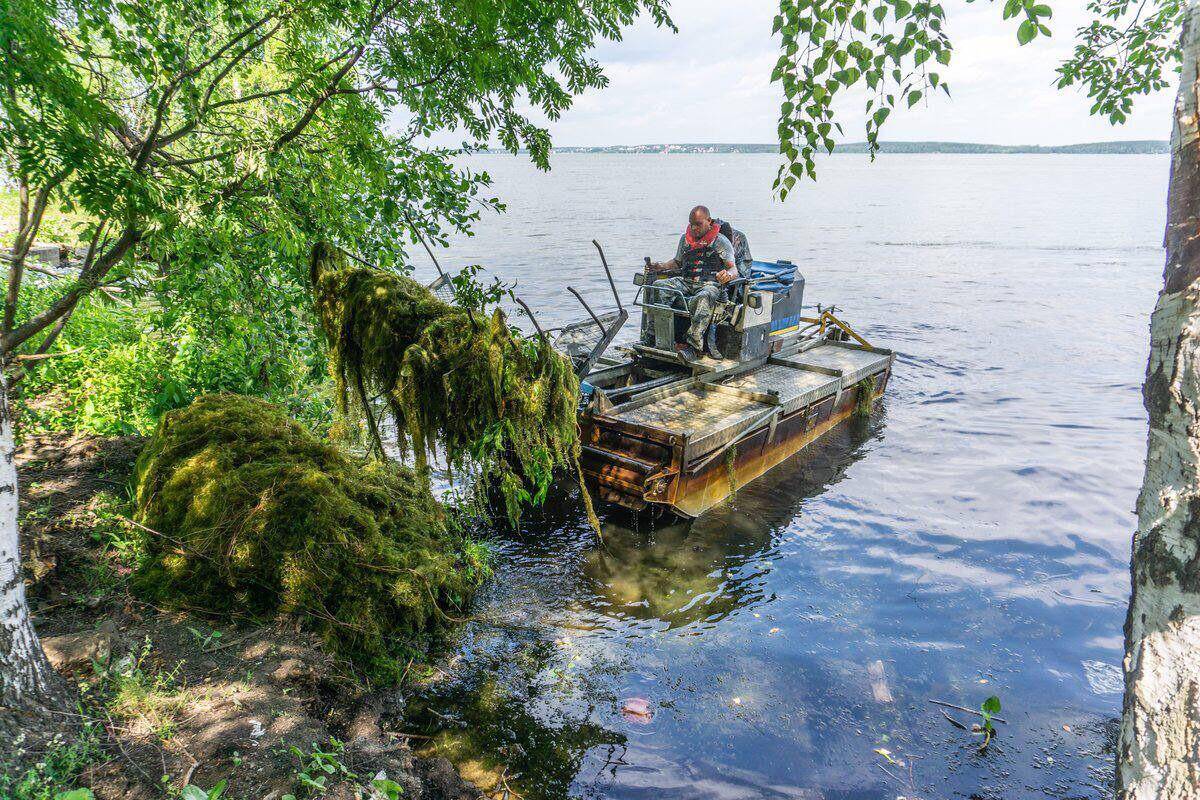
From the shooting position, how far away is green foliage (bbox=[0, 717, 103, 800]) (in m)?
2.69

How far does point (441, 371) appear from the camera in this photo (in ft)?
16.3

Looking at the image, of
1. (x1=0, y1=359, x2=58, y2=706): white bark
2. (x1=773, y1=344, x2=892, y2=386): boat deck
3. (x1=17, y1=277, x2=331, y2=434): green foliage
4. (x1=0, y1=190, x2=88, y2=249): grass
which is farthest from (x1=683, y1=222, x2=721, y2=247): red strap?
(x1=0, y1=359, x2=58, y2=706): white bark

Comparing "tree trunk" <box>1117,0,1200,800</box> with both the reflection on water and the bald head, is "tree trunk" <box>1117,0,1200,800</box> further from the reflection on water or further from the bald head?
the bald head

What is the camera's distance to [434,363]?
4941 millimetres

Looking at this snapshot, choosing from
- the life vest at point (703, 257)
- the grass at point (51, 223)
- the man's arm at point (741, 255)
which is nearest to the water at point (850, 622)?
the man's arm at point (741, 255)

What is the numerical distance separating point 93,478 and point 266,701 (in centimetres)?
362

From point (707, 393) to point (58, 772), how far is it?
31.1 feet

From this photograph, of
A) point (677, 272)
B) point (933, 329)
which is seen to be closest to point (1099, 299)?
point (933, 329)

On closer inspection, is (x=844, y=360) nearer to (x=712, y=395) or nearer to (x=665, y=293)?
(x=712, y=395)

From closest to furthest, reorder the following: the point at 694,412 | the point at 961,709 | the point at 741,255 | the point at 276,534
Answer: the point at 276,534 → the point at 961,709 → the point at 694,412 → the point at 741,255

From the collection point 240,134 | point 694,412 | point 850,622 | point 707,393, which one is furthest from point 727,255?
point 240,134

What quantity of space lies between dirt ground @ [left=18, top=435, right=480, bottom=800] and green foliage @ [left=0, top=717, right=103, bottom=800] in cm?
5

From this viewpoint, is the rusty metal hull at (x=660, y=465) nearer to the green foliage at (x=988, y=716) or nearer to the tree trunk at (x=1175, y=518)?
the green foliage at (x=988, y=716)

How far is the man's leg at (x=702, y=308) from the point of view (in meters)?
11.2
